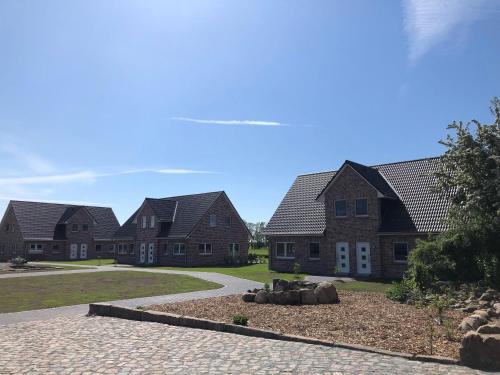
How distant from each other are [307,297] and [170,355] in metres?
7.58

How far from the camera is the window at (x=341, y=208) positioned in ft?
105

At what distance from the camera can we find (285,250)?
35406 mm

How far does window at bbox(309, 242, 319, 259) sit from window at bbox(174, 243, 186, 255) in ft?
53.6

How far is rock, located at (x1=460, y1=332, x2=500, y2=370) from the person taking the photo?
24.9 ft

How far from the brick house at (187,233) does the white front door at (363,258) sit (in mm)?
18778

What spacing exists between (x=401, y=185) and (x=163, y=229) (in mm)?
26926

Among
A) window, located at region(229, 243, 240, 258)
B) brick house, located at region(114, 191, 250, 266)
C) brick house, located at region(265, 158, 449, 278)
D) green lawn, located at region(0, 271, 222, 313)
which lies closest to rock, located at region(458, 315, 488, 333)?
green lawn, located at region(0, 271, 222, 313)

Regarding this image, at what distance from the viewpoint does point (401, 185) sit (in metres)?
31.9

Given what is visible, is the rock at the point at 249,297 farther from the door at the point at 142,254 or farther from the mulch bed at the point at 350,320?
the door at the point at 142,254

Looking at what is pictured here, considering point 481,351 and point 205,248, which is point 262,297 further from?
point 205,248

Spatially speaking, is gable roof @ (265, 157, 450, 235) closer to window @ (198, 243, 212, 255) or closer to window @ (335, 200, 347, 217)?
Answer: window @ (335, 200, 347, 217)

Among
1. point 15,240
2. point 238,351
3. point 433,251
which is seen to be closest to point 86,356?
point 238,351

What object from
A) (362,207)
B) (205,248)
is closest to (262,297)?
(362,207)

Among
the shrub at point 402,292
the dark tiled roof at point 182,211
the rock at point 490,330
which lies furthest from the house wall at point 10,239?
the rock at point 490,330
